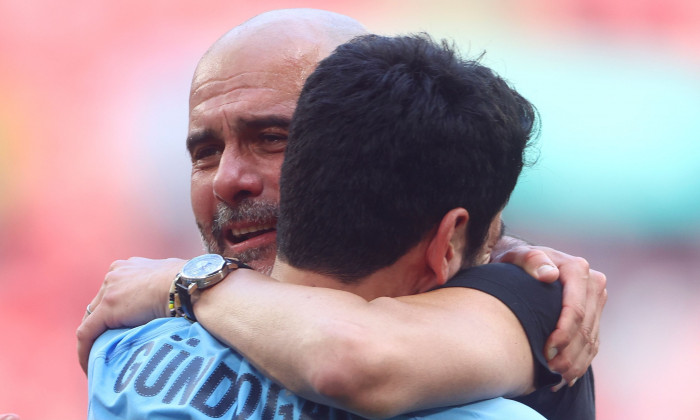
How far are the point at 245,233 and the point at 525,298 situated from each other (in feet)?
3.27

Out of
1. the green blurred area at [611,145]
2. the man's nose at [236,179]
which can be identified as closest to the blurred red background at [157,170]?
the green blurred area at [611,145]

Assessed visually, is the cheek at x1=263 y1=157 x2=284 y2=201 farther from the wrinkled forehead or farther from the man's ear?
the man's ear

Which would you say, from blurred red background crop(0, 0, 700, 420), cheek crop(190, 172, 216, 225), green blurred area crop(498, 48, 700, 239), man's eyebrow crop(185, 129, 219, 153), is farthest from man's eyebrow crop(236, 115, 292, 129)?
green blurred area crop(498, 48, 700, 239)

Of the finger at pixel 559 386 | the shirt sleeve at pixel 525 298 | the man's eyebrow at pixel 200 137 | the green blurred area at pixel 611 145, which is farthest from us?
the green blurred area at pixel 611 145

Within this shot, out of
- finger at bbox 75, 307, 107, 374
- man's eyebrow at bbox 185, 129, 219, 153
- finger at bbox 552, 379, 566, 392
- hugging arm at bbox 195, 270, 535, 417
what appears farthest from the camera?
man's eyebrow at bbox 185, 129, 219, 153

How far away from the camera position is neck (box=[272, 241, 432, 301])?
59.3 inches

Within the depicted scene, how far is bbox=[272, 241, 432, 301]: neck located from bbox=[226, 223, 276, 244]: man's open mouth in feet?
2.59

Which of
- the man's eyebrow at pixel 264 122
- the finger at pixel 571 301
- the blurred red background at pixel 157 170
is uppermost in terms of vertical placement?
the man's eyebrow at pixel 264 122

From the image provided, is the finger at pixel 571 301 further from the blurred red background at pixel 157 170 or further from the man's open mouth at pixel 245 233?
the blurred red background at pixel 157 170

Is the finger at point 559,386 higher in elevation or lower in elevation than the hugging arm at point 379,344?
lower

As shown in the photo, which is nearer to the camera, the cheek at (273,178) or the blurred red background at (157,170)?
the cheek at (273,178)

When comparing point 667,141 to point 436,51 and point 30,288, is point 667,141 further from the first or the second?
point 436,51

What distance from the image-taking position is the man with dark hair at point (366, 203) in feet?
4.79

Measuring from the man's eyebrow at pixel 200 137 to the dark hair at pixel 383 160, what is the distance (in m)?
0.90
